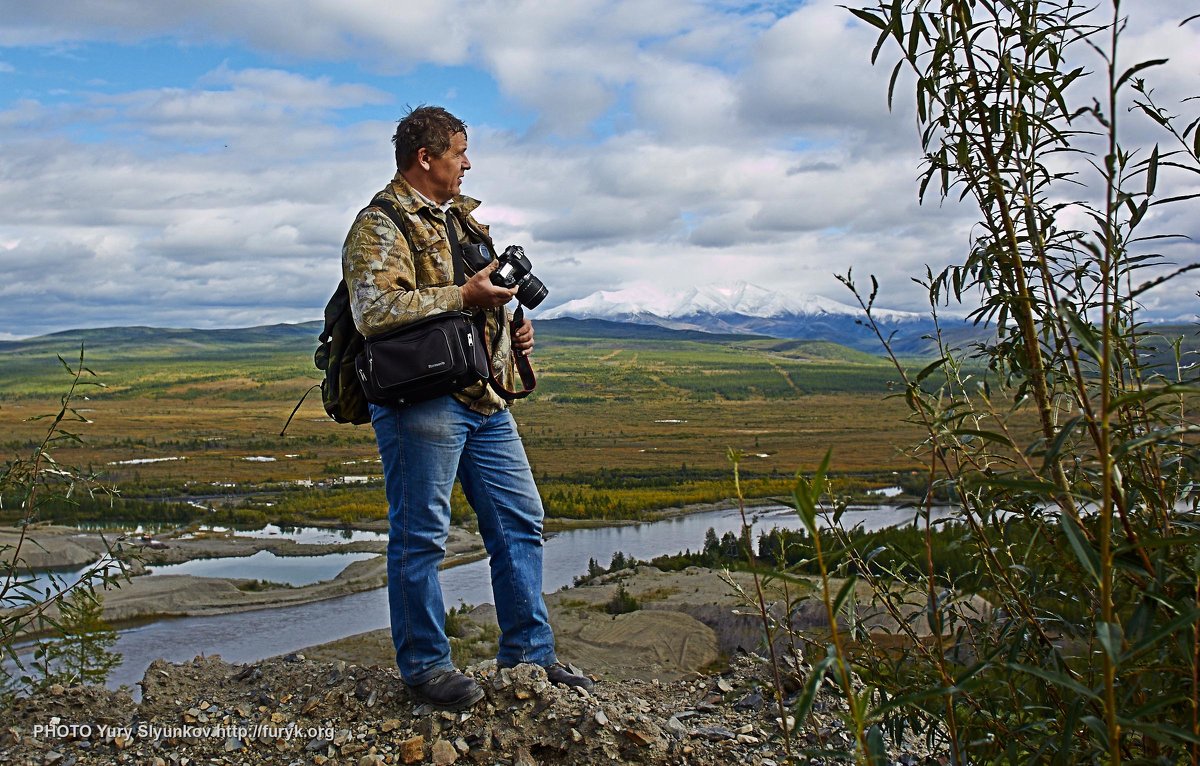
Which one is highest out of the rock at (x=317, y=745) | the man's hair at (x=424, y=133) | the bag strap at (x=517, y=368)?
the man's hair at (x=424, y=133)

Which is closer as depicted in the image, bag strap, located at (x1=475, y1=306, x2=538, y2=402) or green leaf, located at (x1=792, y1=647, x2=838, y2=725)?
green leaf, located at (x1=792, y1=647, x2=838, y2=725)

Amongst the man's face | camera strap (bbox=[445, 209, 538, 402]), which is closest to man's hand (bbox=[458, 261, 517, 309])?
camera strap (bbox=[445, 209, 538, 402])

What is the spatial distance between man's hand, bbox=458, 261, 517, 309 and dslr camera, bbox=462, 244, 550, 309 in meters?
0.07

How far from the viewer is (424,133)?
3.69 metres

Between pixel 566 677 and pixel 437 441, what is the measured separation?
3.67 ft

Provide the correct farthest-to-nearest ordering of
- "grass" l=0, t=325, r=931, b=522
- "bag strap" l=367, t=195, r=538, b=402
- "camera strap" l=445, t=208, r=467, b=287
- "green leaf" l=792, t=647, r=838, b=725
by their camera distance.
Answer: "grass" l=0, t=325, r=931, b=522 < "camera strap" l=445, t=208, r=467, b=287 < "bag strap" l=367, t=195, r=538, b=402 < "green leaf" l=792, t=647, r=838, b=725

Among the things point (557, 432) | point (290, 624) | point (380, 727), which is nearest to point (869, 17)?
point (380, 727)

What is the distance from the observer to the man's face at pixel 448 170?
371 cm

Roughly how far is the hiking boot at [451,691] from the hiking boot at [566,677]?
0.36m

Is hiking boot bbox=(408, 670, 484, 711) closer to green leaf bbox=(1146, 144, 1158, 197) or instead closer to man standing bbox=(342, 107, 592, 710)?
man standing bbox=(342, 107, 592, 710)

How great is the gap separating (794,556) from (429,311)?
996 centimetres

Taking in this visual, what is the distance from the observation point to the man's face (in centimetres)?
371

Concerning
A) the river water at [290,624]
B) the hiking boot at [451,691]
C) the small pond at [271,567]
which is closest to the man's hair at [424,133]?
the hiking boot at [451,691]

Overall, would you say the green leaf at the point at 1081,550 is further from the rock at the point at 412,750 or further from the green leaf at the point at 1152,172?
the rock at the point at 412,750
